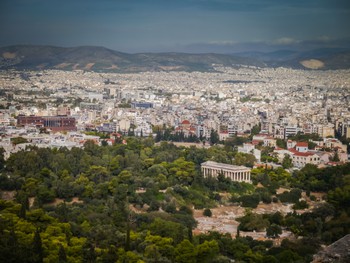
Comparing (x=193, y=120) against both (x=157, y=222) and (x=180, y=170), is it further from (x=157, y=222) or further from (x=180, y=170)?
(x=157, y=222)

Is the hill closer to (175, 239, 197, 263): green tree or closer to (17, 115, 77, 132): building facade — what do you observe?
(17, 115, 77, 132): building facade

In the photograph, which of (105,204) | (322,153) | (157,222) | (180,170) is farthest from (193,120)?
(157,222)

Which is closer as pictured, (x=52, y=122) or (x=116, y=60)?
(x=52, y=122)

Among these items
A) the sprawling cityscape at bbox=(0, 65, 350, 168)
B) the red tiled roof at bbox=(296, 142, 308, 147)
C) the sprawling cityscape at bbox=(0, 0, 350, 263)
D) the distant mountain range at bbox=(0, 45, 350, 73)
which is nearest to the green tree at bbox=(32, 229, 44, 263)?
the sprawling cityscape at bbox=(0, 0, 350, 263)

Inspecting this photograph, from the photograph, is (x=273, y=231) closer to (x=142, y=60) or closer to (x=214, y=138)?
(x=214, y=138)

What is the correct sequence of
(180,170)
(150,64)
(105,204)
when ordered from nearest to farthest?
1. (105,204)
2. (180,170)
3. (150,64)

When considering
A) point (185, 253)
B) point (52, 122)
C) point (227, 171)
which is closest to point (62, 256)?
point (185, 253)
